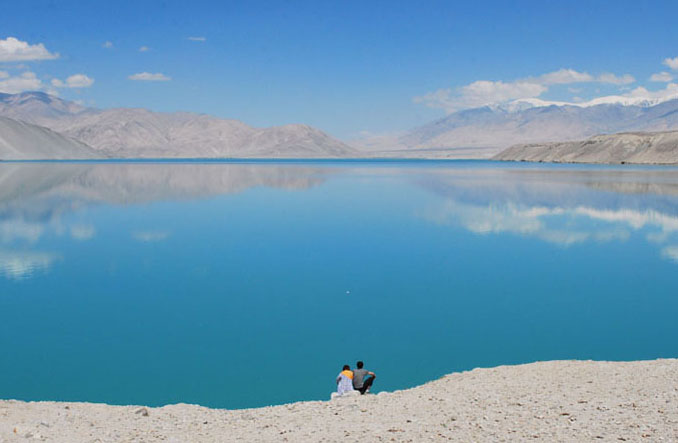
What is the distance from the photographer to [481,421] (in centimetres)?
712

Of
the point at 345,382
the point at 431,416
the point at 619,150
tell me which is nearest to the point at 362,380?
the point at 345,382

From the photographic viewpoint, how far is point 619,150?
14062cm

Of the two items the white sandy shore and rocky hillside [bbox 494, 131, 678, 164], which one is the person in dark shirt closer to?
the white sandy shore

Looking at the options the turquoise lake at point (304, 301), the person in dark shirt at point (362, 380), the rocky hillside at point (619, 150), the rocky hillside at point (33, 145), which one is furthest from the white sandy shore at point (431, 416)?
the rocky hillside at point (33, 145)

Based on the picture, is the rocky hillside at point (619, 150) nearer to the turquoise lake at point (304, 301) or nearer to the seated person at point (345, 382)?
the turquoise lake at point (304, 301)

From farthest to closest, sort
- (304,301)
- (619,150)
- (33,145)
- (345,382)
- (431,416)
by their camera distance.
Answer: (33,145) → (619,150) → (304,301) → (345,382) → (431,416)

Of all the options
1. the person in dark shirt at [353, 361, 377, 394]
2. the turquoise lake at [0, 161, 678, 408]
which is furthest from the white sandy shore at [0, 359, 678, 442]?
the turquoise lake at [0, 161, 678, 408]

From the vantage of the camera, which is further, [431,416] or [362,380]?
[362,380]

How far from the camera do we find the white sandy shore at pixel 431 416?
266 inches

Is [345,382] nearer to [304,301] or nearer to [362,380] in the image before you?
[362,380]

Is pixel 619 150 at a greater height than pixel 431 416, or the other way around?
pixel 619 150

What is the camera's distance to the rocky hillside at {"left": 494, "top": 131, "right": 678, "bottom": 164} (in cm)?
12838

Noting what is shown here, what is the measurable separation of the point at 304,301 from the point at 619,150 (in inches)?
5674

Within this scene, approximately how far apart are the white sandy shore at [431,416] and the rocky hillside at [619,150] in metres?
131
